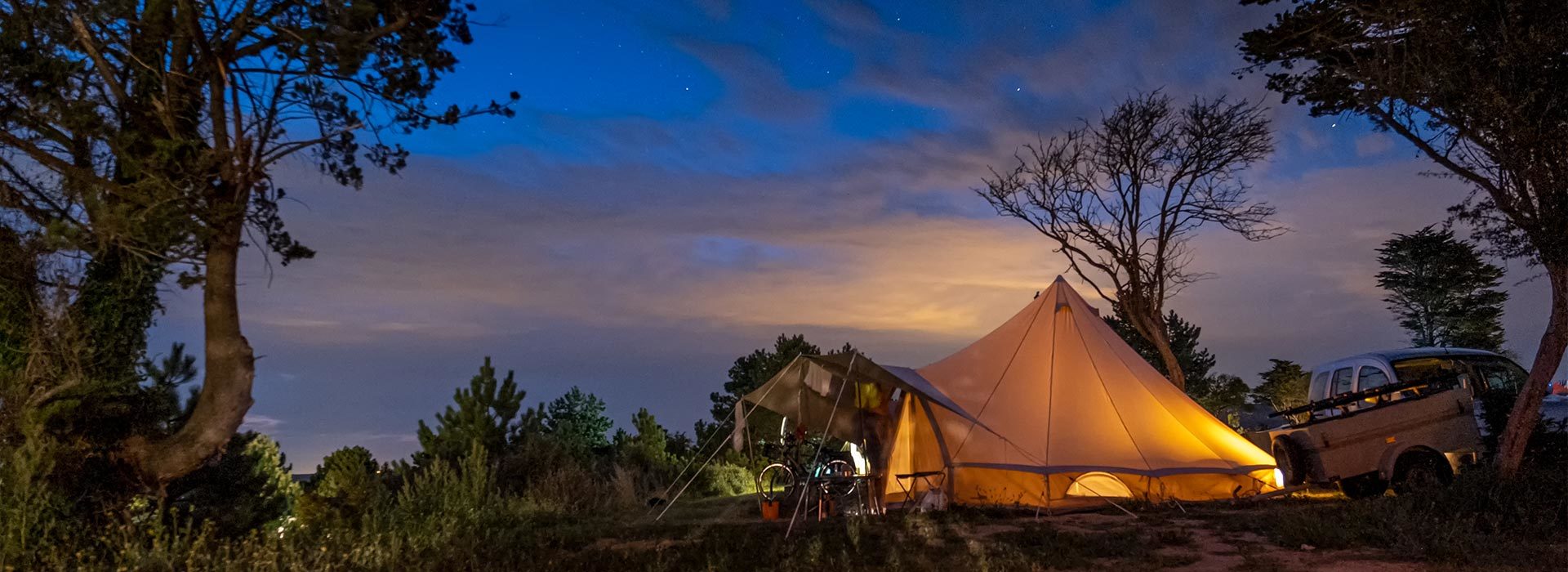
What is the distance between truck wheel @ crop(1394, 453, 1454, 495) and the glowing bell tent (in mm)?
1474

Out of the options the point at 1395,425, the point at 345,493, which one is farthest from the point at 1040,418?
the point at 345,493

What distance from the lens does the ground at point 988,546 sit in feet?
26.1

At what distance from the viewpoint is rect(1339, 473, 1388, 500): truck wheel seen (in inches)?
541

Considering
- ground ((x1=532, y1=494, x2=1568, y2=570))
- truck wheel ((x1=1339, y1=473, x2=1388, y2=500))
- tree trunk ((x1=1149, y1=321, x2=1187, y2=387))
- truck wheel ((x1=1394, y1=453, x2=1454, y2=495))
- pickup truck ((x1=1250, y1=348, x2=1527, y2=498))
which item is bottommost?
ground ((x1=532, y1=494, x2=1568, y2=570))

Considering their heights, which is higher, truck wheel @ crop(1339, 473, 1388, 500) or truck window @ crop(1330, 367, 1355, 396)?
truck window @ crop(1330, 367, 1355, 396)

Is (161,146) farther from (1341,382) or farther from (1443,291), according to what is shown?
(1443,291)

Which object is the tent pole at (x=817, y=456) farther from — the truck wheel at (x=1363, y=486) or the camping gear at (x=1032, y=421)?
the truck wheel at (x=1363, y=486)

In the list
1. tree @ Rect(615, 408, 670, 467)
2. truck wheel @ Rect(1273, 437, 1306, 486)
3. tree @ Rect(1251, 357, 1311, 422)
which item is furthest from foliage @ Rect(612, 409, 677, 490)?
tree @ Rect(1251, 357, 1311, 422)

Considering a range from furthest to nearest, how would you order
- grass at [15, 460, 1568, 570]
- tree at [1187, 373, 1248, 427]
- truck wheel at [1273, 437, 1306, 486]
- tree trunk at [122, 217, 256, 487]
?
1. tree at [1187, 373, 1248, 427]
2. truck wheel at [1273, 437, 1306, 486]
3. tree trunk at [122, 217, 256, 487]
4. grass at [15, 460, 1568, 570]

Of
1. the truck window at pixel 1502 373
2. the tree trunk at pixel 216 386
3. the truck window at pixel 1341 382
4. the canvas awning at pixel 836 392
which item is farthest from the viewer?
the truck window at pixel 1341 382

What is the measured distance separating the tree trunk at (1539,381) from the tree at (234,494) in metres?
13.7

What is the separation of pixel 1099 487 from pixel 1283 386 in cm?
1904

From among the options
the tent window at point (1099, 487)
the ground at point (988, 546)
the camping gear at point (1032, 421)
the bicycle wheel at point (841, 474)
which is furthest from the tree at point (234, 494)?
the tent window at point (1099, 487)

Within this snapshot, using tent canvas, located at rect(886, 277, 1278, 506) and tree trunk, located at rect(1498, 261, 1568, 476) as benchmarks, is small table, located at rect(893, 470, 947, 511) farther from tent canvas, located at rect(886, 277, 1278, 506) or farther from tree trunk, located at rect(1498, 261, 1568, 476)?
tree trunk, located at rect(1498, 261, 1568, 476)
